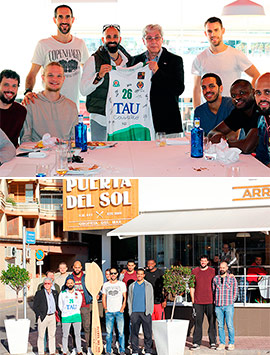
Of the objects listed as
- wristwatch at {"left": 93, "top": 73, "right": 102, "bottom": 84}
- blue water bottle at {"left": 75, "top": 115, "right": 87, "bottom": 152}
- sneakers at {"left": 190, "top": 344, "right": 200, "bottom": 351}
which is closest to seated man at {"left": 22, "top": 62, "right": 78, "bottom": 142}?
wristwatch at {"left": 93, "top": 73, "right": 102, "bottom": 84}

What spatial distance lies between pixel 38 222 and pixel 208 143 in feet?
16.5

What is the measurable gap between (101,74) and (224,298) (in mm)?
2562

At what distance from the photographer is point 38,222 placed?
9.63 metres

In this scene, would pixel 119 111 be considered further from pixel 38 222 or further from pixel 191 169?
pixel 38 222

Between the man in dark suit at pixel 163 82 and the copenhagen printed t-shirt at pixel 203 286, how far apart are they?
5.22ft

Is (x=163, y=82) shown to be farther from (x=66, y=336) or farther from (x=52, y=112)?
(x=66, y=336)

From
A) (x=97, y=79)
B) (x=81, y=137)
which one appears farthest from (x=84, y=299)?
(x=81, y=137)

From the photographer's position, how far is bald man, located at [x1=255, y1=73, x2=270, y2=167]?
16.8 ft

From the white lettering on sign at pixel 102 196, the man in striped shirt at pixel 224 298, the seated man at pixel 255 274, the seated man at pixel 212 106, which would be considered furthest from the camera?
the white lettering on sign at pixel 102 196

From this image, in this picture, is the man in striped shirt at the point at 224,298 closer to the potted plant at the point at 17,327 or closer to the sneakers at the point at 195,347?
the sneakers at the point at 195,347

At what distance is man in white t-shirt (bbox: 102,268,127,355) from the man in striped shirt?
36.8 inches

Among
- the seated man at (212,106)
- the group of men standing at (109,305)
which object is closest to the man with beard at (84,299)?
the group of men standing at (109,305)

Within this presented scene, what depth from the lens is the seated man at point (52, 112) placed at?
628 centimetres

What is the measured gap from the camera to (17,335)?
24.5 feet
